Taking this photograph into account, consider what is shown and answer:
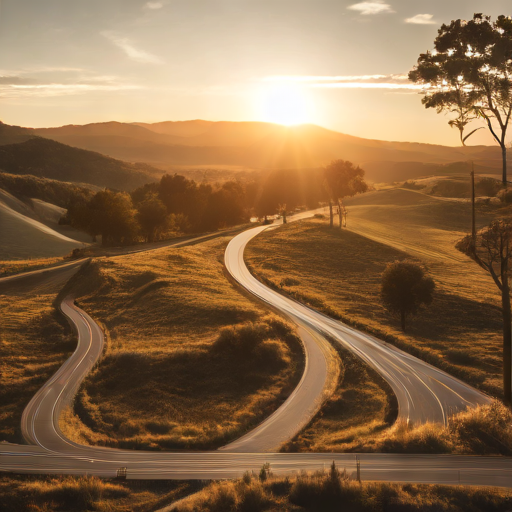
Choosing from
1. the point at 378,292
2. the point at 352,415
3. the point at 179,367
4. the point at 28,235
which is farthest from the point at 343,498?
the point at 28,235

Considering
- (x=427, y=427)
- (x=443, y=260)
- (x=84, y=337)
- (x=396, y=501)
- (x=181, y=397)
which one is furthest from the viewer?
(x=443, y=260)

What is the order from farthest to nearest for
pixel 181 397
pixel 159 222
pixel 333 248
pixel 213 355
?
pixel 159 222
pixel 333 248
pixel 213 355
pixel 181 397

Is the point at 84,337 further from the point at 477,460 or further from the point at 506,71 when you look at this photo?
the point at 506,71

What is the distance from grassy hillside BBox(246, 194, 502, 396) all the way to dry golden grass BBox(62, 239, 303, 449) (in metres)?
8.69

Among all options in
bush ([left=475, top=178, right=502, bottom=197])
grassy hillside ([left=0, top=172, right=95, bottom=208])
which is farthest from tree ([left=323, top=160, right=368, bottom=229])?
grassy hillside ([left=0, top=172, right=95, bottom=208])

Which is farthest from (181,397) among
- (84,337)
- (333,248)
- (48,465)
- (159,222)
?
(159,222)

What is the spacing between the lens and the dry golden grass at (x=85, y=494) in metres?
16.2

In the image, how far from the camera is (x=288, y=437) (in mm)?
22984

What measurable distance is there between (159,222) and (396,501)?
270 feet

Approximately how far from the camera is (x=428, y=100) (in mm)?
34594

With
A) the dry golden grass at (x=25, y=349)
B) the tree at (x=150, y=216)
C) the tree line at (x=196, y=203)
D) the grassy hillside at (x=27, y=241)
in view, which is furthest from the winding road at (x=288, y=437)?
the tree at (x=150, y=216)

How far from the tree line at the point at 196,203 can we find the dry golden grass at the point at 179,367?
32.6 meters

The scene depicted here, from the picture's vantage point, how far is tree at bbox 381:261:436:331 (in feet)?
139

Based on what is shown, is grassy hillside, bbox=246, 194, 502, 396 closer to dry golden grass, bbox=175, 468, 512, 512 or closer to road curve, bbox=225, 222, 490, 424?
road curve, bbox=225, 222, 490, 424
